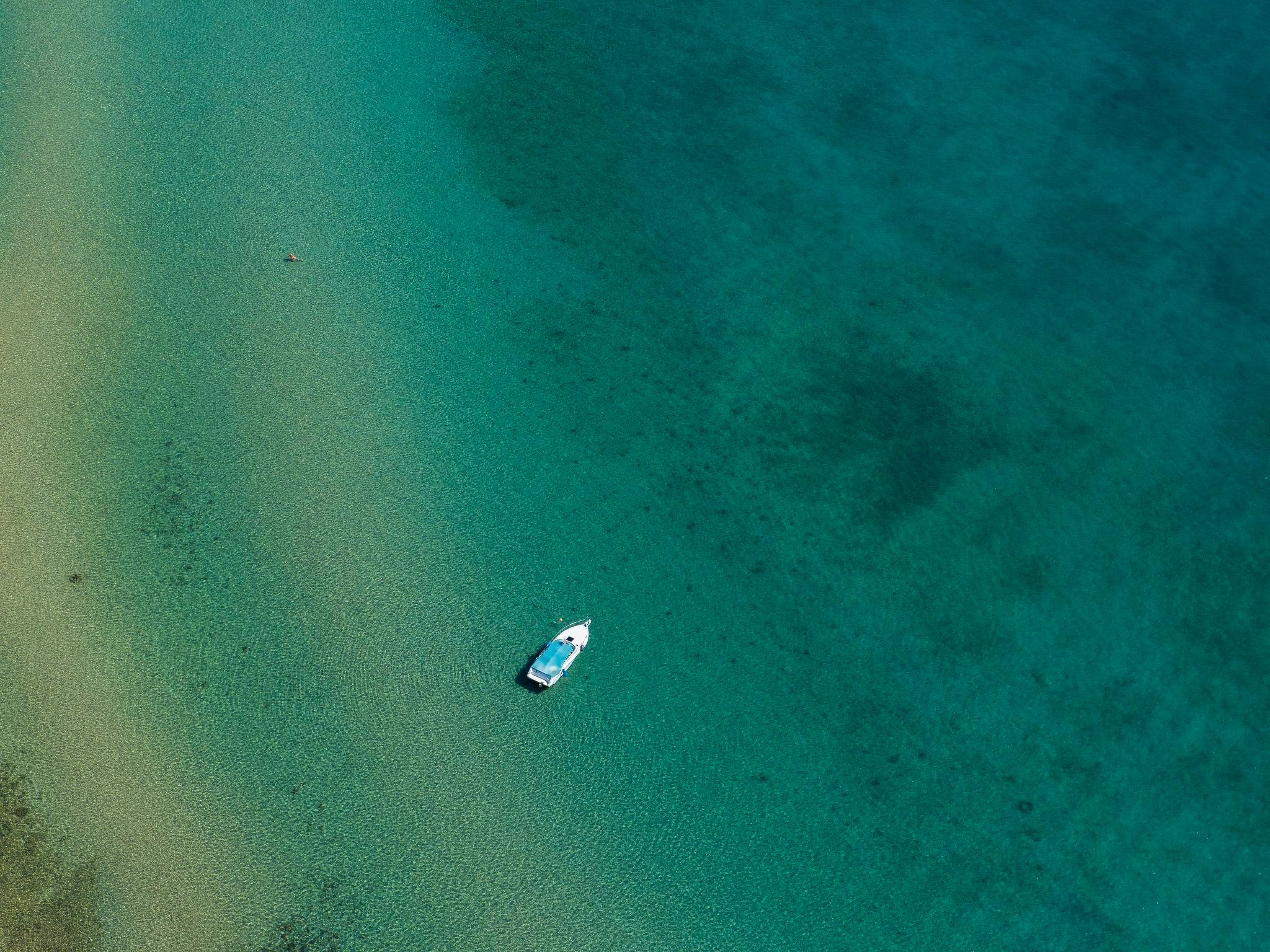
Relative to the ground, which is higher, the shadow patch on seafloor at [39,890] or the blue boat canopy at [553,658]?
the blue boat canopy at [553,658]

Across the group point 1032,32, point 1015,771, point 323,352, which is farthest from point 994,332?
point 323,352

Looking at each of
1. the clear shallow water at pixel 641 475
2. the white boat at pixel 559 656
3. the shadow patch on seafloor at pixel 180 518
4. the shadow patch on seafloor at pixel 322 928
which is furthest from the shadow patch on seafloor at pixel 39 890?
the white boat at pixel 559 656

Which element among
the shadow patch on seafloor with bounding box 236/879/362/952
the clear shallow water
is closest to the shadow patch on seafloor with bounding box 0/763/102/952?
the clear shallow water

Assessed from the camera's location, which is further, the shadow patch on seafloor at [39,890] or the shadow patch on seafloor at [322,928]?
the shadow patch on seafloor at [322,928]

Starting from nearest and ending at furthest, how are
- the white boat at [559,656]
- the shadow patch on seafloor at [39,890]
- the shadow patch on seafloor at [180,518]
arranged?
the shadow patch on seafloor at [39,890] → the white boat at [559,656] → the shadow patch on seafloor at [180,518]

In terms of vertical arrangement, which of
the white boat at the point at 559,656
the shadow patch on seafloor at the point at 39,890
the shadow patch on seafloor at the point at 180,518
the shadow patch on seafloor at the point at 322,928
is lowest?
the shadow patch on seafloor at the point at 322,928

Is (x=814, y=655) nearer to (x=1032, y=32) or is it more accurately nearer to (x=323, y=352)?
(x=323, y=352)

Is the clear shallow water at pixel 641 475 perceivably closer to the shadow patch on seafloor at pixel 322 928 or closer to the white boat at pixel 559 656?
the shadow patch on seafloor at pixel 322 928

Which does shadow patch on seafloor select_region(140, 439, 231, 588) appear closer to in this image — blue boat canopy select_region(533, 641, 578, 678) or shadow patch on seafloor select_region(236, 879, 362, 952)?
shadow patch on seafloor select_region(236, 879, 362, 952)
